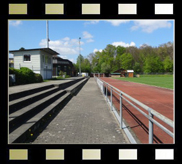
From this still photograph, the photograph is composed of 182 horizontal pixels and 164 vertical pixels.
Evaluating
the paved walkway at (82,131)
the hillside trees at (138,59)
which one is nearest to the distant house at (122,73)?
the hillside trees at (138,59)

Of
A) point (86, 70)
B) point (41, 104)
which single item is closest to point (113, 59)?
point (86, 70)

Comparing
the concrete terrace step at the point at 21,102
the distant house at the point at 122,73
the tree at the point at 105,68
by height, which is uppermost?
the tree at the point at 105,68

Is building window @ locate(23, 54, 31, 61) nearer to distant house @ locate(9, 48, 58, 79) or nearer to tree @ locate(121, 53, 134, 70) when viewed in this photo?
distant house @ locate(9, 48, 58, 79)

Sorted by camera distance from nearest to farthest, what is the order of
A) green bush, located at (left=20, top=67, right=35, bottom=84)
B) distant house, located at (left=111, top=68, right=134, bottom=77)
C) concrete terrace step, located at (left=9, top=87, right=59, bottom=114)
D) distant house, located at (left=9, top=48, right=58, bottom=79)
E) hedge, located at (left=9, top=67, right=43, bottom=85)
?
1. concrete terrace step, located at (left=9, top=87, right=59, bottom=114)
2. hedge, located at (left=9, top=67, right=43, bottom=85)
3. green bush, located at (left=20, top=67, right=35, bottom=84)
4. distant house, located at (left=9, top=48, right=58, bottom=79)
5. distant house, located at (left=111, top=68, right=134, bottom=77)

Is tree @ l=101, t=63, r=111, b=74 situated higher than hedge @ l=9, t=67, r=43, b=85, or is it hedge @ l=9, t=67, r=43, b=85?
tree @ l=101, t=63, r=111, b=74

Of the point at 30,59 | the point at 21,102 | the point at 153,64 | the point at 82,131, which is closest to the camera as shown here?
the point at 82,131

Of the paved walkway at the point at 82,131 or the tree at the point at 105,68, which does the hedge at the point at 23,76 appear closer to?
the paved walkway at the point at 82,131

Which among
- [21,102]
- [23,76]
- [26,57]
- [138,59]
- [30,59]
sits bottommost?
[21,102]

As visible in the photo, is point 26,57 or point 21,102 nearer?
point 21,102

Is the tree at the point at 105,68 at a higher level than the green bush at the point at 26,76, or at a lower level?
higher

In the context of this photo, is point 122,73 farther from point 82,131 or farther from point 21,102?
point 82,131

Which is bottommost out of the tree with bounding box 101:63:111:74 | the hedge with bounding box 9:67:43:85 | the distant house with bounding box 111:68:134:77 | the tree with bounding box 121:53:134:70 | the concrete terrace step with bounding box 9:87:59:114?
the concrete terrace step with bounding box 9:87:59:114

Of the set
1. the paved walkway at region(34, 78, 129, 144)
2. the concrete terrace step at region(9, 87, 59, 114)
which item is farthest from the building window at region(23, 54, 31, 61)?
the paved walkway at region(34, 78, 129, 144)

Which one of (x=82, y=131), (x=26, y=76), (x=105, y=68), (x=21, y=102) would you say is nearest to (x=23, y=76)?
(x=26, y=76)
